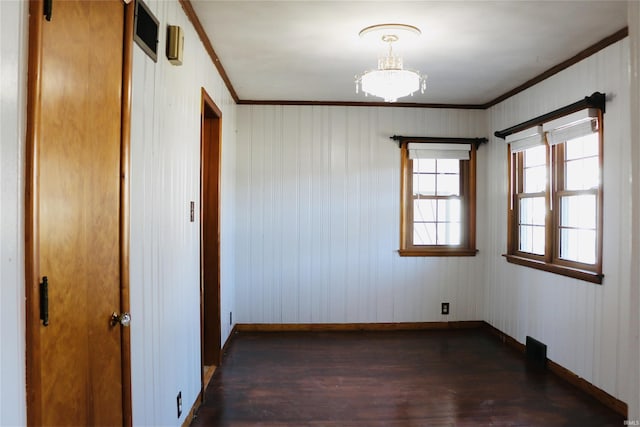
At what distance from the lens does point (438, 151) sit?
479 centimetres

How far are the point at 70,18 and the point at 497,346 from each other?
4.38 metres

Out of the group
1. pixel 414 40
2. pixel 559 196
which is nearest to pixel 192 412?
pixel 414 40

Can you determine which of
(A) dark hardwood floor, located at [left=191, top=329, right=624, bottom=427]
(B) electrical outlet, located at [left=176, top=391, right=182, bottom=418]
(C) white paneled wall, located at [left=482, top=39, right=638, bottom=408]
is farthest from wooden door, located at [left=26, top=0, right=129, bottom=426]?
(C) white paneled wall, located at [left=482, top=39, right=638, bottom=408]

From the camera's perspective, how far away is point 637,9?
0.56 m

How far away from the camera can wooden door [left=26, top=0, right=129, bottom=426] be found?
3.55ft

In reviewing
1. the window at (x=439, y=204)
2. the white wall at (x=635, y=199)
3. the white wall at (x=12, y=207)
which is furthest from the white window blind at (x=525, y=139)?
the white wall at (x=12, y=207)

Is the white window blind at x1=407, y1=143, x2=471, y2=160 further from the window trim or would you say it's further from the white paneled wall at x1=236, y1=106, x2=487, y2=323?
the white paneled wall at x1=236, y1=106, x2=487, y2=323

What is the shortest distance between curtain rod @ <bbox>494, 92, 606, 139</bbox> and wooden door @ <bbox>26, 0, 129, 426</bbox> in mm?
3120

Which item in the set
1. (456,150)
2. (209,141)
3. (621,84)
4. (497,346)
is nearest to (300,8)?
(209,141)

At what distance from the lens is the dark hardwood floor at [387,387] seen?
9.20 feet

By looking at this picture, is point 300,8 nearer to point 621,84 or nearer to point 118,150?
point 118,150

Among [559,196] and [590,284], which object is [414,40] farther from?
[590,284]

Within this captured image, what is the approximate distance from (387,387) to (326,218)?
6.68 ft

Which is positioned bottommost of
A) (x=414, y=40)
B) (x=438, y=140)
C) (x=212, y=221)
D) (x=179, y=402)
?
(x=179, y=402)
